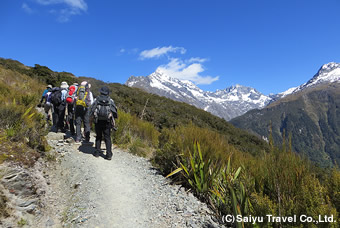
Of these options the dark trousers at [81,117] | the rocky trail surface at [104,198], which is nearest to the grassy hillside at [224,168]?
the rocky trail surface at [104,198]

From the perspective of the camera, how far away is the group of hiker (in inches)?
213

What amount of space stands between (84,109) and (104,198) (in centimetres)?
350

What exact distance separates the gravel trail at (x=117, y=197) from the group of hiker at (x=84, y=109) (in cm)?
77

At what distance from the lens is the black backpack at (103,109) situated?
5.32 m

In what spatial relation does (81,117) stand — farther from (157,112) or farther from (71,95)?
(157,112)

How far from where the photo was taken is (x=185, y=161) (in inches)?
181

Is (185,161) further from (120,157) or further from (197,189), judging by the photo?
(120,157)

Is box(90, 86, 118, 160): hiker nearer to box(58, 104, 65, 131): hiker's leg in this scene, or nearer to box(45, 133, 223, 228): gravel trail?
box(45, 133, 223, 228): gravel trail

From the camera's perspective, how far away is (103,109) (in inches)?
210

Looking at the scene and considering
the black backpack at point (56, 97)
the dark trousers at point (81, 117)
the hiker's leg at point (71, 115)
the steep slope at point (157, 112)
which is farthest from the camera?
the steep slope at point (157, 112)

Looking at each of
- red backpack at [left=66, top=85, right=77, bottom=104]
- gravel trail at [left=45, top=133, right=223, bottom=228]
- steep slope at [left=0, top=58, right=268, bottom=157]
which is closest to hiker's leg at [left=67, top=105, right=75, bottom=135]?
red backpack at [left=66, top=85, right=77, bottom=104]

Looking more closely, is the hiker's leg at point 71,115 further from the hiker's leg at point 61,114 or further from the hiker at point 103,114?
the hiker at point 103,114

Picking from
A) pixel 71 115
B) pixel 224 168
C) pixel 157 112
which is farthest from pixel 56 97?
pixel 157 112

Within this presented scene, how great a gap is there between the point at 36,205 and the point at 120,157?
2.72 m
